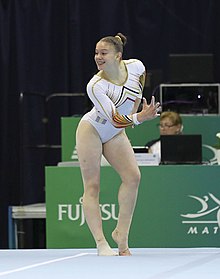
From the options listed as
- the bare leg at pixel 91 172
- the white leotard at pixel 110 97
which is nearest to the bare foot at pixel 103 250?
the bare leg at pixel 91 172

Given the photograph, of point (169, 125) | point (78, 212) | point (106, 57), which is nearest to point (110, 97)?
point (106, 57)

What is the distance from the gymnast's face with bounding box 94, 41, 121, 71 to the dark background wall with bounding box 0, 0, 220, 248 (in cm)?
412

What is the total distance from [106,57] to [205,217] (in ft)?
6.02

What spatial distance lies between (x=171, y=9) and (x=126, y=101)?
431 centimetres

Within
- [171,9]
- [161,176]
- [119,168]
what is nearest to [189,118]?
[161,176]

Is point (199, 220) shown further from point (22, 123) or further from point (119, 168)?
point (22, 123)

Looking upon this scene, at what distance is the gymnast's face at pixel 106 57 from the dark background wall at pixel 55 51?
4117 mm

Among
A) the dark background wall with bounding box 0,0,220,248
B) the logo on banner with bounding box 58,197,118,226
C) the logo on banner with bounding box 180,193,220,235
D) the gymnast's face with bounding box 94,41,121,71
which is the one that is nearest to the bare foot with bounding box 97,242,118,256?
the gymnast's face with bounding box 94,41,121,71

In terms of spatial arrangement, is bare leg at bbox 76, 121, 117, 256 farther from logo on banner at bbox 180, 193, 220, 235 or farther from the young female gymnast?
logo on banner at bbox 180, 193, 220, 235

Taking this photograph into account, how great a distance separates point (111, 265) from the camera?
14.1ft

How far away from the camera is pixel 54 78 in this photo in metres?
9.48

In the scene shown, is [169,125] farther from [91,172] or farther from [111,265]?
[111,265]

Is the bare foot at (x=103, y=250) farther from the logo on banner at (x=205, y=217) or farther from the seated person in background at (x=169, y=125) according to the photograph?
the seated person in background at (x=169, y=125)

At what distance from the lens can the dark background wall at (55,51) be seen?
9.29 metres
